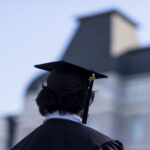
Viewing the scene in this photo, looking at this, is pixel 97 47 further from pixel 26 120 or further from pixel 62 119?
pixel 62 119

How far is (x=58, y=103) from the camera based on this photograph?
3404mm

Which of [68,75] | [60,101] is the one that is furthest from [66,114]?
[68,75]

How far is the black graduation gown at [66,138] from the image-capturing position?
3246 millimetres

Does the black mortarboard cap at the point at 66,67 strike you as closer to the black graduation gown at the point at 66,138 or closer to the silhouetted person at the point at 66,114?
the silhouetted person at the point at 66,114

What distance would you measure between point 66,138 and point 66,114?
0.42 feet

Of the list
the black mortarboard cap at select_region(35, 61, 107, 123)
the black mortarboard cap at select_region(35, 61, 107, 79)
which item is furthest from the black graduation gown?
the black mortarboard cap at select_region(35, 61, 107, 79)

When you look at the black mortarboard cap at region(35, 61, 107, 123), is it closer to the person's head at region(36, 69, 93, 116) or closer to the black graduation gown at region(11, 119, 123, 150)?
the person's head at region(36, 69, 93, 116)

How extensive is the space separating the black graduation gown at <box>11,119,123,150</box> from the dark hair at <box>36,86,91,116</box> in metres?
0.06

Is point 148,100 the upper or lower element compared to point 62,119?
lower

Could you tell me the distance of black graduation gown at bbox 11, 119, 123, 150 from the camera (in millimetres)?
Answer: 3246

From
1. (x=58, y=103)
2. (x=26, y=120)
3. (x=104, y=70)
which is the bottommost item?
(x=26, y=120)

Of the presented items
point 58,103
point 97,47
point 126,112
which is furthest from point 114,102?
point 58,103

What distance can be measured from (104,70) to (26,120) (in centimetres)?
526

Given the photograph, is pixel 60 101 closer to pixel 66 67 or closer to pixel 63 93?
pixel 63 93
